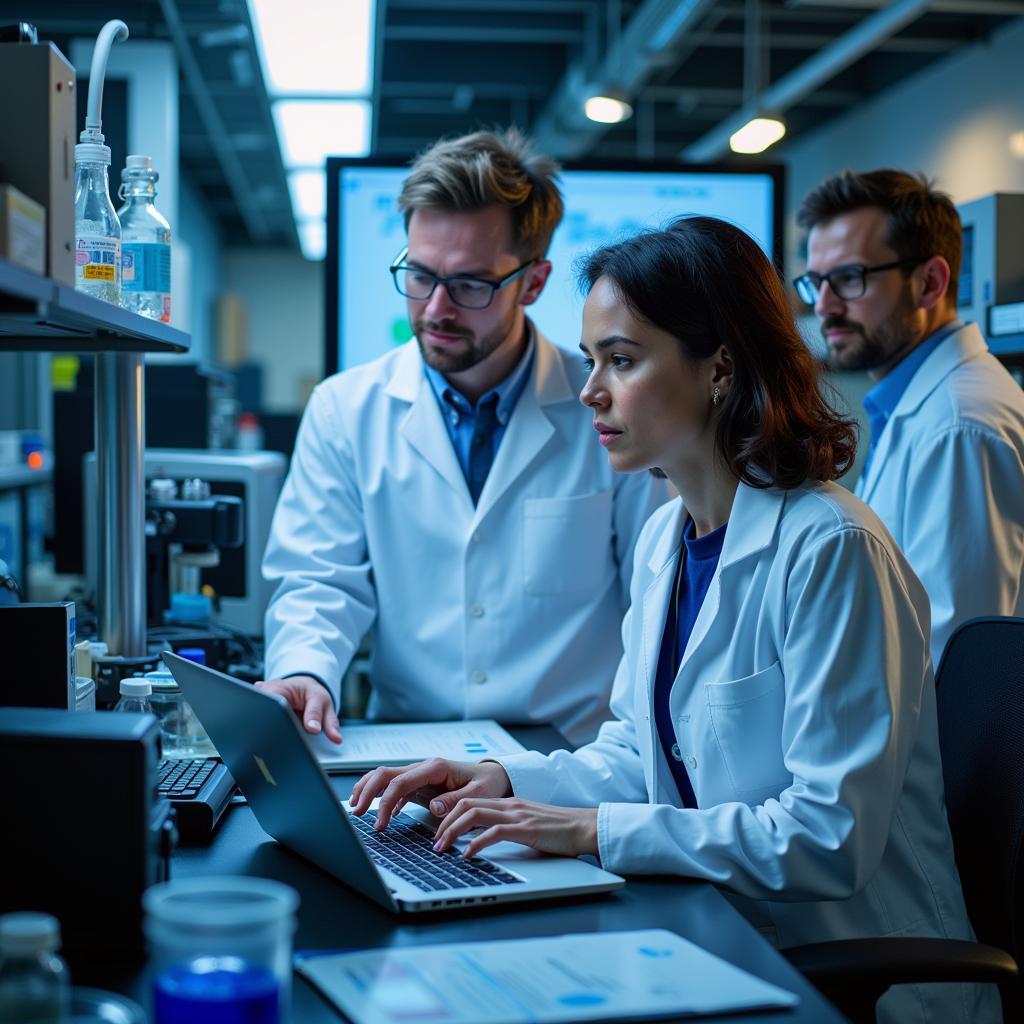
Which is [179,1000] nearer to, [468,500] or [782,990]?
[782,990]

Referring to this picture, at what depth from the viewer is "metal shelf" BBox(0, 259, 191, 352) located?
0.97 meters

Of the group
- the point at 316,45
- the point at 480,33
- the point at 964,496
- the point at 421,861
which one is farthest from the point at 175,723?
the point at 480,33

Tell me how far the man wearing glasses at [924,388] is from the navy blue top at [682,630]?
2.39ft

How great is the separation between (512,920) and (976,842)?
0.62 m

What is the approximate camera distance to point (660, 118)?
8492mm

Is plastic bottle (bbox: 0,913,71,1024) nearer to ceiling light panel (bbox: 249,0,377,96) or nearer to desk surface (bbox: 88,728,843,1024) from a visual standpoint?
desk surface (bbox: 88,728,843,1024)

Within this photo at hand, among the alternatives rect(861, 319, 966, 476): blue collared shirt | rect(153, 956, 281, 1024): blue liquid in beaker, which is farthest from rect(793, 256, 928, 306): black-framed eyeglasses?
rect(153, 956, 281, 1024): blue liquid in beaker

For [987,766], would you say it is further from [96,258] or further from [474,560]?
[96,258]

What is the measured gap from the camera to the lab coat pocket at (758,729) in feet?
4.25

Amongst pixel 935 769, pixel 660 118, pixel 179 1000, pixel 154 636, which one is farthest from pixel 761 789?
pixel 660 118

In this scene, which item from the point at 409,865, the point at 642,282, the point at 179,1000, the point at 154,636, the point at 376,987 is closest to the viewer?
the point at 179,1000

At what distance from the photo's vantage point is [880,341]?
2.45m

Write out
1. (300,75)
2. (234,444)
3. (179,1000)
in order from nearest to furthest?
(179,1000) < (234,444) < (300,75)

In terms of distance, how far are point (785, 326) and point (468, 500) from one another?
756 millimetres
